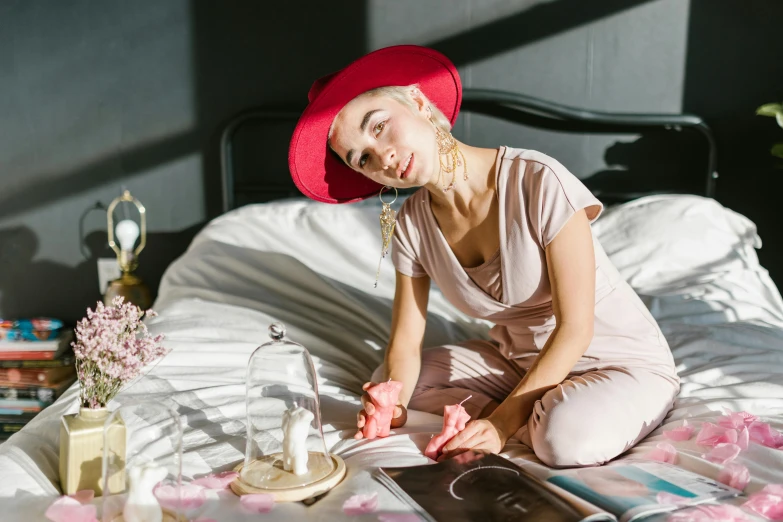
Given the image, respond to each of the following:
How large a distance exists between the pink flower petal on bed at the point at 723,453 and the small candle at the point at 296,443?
64 centimetres

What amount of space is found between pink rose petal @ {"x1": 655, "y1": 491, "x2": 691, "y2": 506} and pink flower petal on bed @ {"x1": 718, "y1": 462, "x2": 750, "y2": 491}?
0.12 metres

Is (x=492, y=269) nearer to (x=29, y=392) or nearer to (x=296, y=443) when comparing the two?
(x=296, y=443)

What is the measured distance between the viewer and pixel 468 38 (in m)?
2.37

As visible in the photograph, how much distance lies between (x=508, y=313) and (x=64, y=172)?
75.9 inches

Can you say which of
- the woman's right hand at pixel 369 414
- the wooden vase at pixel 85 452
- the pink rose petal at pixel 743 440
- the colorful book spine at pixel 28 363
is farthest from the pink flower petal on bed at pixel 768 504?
the colorful book spine at pixel 28 363

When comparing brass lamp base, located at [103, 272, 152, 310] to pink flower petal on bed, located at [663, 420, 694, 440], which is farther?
brass lamp base, located at [103, 272, 152, 310]

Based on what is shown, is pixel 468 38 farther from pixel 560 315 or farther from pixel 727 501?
pixel 727 501

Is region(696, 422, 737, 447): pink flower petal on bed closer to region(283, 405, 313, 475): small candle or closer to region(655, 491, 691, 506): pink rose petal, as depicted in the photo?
region(655, 491, 691, 506): pink rose petal

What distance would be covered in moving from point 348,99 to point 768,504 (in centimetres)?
94

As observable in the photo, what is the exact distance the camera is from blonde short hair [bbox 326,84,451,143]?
1.27 meters

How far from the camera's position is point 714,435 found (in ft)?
3.70

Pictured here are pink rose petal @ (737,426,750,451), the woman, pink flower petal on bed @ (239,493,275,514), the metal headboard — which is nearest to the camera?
pink flower petal on bed @ (239,493,275,514)

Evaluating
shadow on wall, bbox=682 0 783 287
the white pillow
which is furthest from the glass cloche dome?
shadow on wall, bbox=682 0 783 287

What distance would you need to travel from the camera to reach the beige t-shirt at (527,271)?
126 centimetres
